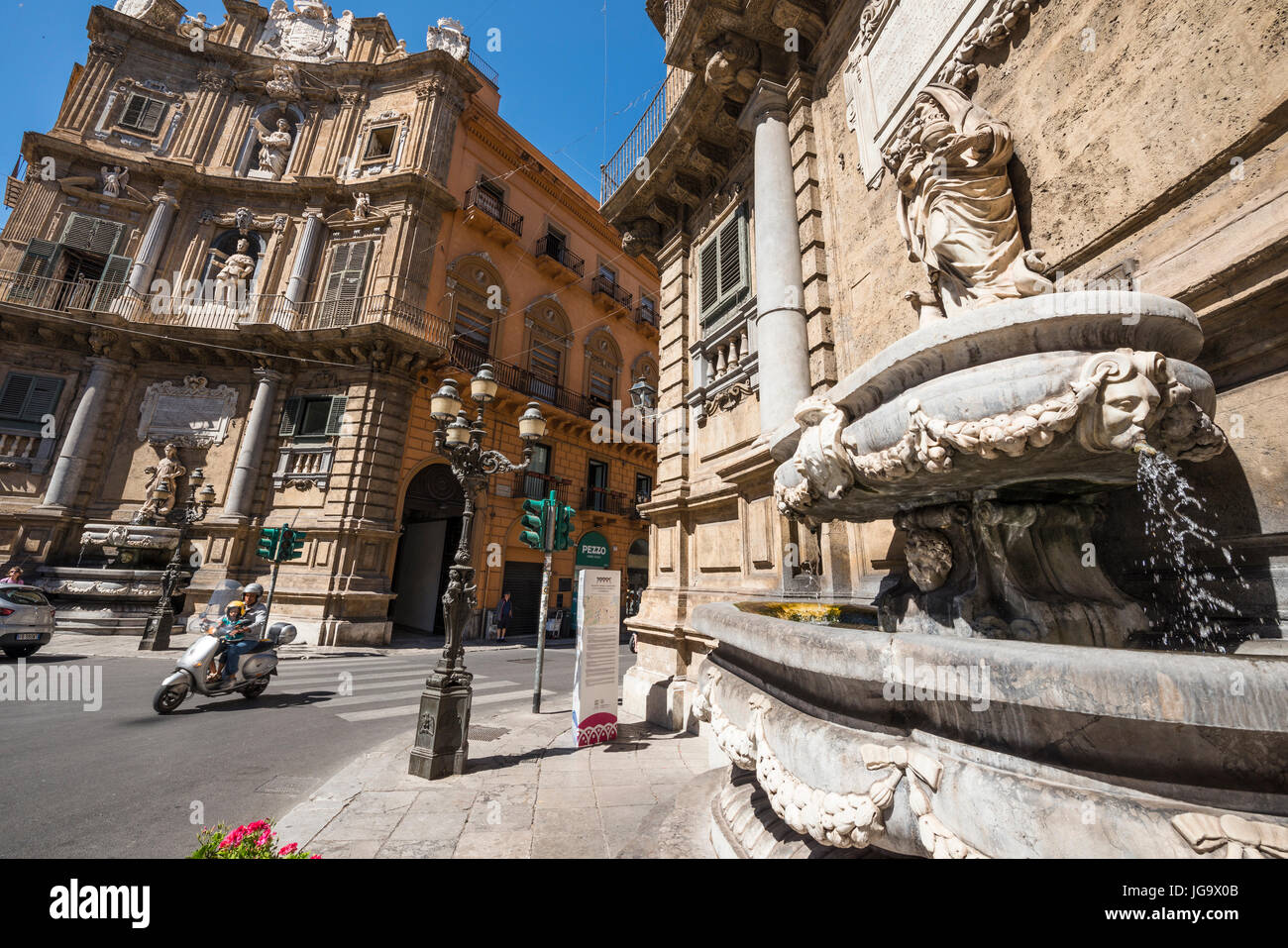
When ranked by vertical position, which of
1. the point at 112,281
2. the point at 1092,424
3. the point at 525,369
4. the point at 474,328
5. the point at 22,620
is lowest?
the point at 22,620

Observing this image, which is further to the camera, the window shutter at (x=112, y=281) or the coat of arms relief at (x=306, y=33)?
the coat of arms relief at (x=306, y=33)

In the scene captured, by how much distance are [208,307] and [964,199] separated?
21848 mm

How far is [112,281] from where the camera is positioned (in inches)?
660

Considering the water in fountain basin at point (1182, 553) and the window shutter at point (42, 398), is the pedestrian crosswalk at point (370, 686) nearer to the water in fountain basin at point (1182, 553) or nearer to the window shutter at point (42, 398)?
the water in fountain basin at point (1182, 553)

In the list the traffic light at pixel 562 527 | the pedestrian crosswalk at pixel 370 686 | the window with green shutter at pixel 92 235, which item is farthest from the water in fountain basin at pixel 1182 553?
the window with green shutter at pixel 92 235

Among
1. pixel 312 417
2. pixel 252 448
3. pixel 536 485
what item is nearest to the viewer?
pixel 252 448

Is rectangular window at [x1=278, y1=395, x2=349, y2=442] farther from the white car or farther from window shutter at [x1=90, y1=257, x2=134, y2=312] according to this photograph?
the white car

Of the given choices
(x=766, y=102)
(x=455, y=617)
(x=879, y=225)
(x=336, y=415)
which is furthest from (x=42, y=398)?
(x=879, y=225)

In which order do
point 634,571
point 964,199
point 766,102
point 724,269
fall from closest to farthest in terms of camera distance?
point 964,199, point 766,102, point 724,269, point 634,571

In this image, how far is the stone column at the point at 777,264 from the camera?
5.39 meters

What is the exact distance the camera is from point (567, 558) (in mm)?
20562

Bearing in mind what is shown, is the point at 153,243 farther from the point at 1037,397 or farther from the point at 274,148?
the point at 1037,397

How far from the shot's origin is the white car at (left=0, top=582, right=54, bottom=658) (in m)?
8.62

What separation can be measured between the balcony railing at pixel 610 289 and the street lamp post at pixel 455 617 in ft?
65.2
